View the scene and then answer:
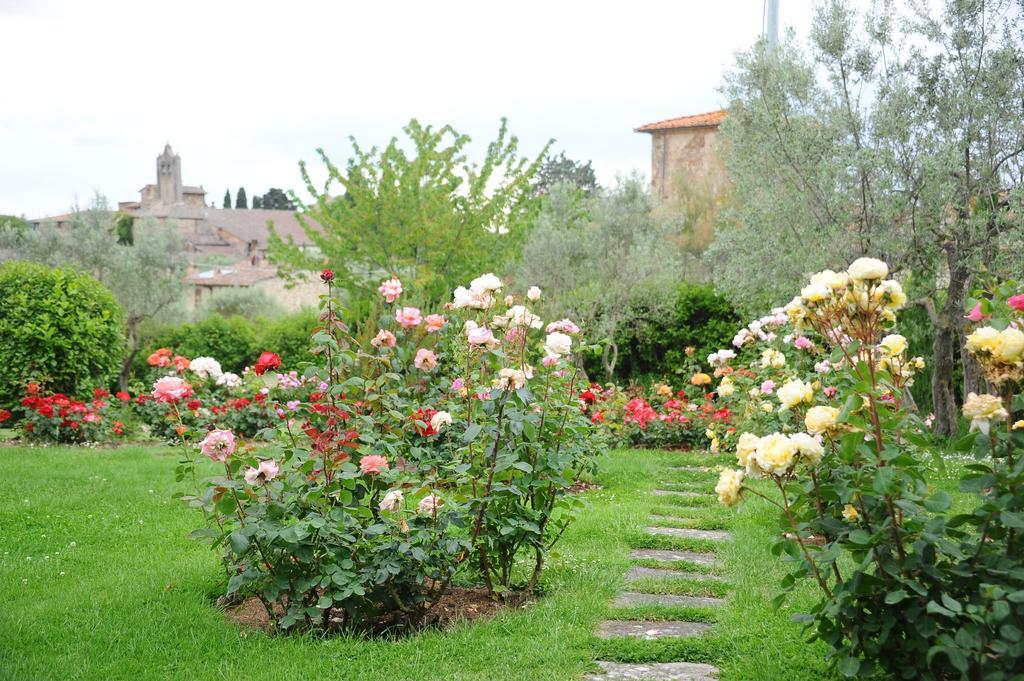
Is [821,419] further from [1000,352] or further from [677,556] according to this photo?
[677,556]

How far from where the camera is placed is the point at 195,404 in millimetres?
8945

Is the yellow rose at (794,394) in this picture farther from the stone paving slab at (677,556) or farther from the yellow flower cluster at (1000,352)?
the stone paving slab at (677,556)

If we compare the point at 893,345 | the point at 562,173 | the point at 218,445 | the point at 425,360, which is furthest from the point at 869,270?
the point at 562,173

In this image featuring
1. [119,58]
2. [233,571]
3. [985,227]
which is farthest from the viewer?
[985,227]

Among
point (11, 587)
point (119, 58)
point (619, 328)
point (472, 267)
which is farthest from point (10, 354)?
point (619, 328)

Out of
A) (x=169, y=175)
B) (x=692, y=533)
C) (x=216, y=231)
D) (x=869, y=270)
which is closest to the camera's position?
(x=869, y=270)

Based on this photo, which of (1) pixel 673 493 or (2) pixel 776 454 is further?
(1) pixel 673 493

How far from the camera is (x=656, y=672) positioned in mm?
3070

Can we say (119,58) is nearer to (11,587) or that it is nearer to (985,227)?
(11,587)

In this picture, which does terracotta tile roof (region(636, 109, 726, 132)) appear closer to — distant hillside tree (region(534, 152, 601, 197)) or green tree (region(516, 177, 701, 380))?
green tree (region(516, 177, 701, 380))

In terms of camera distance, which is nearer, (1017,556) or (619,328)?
(1017,556)

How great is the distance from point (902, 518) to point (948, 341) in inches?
281

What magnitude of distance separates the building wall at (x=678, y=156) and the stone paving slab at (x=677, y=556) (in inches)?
757

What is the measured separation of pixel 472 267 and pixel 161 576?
1110 cm
